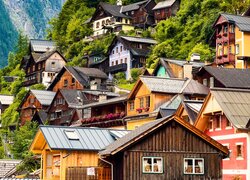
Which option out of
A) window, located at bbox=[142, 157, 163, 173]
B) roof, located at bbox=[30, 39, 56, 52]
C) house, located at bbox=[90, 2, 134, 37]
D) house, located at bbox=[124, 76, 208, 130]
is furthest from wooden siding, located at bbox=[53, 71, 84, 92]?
window, located at bbox=[142, 157, 163, 173]

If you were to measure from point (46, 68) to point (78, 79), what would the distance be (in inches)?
924

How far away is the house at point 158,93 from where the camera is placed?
67.6m

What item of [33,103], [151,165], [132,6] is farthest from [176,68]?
[132,6]

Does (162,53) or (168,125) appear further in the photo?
(162,53)

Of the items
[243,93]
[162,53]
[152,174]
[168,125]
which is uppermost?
[162,53]

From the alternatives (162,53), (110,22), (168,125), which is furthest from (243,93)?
(110,22)

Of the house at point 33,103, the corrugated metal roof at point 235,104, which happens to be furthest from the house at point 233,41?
the corrugated metal roof at point 235,104

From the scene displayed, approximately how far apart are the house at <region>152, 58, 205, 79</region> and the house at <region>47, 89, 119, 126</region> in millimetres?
10340

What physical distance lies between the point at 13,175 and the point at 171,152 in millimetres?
24569

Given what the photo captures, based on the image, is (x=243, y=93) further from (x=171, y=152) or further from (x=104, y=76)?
(x=104, y=76)

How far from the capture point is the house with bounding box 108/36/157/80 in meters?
119

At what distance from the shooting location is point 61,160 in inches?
1768

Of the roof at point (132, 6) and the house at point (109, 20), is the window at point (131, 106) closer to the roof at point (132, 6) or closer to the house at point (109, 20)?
the house at point (109, 20)

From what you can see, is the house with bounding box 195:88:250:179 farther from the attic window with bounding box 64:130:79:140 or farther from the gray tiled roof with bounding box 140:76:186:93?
the gray tiled roof with bounding box 140:76:186:93
